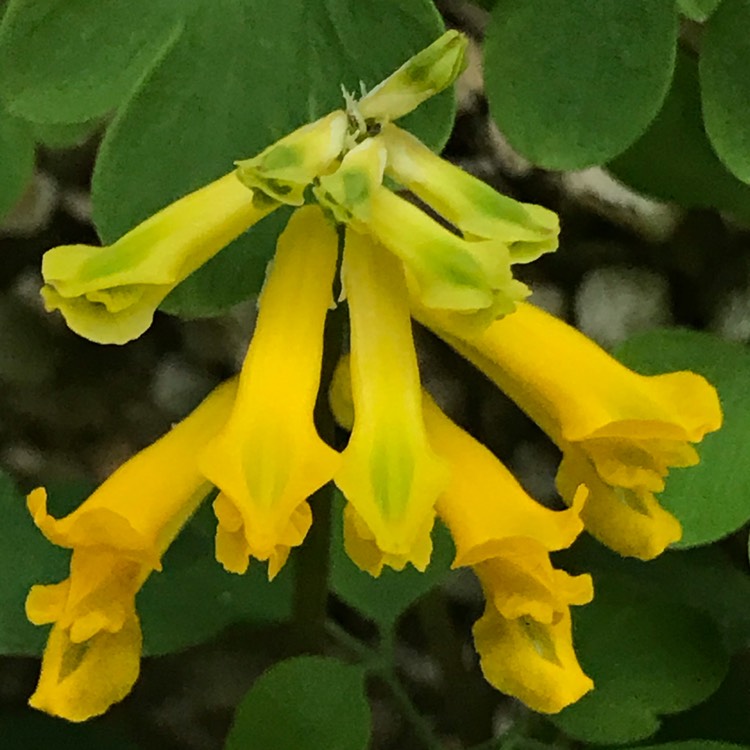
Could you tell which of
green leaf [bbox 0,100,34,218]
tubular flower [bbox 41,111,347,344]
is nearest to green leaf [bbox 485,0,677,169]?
tubular flower [bbox 41,111,347,344]

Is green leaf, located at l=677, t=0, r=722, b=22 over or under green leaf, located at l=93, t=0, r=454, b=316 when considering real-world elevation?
over

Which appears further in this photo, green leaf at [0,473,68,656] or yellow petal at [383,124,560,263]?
green leaf at [0,473,68,656]

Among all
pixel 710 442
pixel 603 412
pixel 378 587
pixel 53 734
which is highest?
pixel 603 412

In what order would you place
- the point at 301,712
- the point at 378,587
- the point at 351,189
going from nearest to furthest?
the point at 351,189
the point at 301,712
the point at 378,587

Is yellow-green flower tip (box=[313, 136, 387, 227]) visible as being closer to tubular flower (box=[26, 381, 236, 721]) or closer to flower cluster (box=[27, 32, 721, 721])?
flower cluster (box=[27, 32, 721, 721])

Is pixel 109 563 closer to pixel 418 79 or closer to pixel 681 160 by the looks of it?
pixel 418 79

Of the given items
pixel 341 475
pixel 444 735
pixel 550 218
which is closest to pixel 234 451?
pixel 341 475

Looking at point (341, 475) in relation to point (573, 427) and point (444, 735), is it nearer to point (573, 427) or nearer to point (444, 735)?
point (573, 427)

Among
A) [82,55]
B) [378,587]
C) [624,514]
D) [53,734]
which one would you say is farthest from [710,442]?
[53,734]
